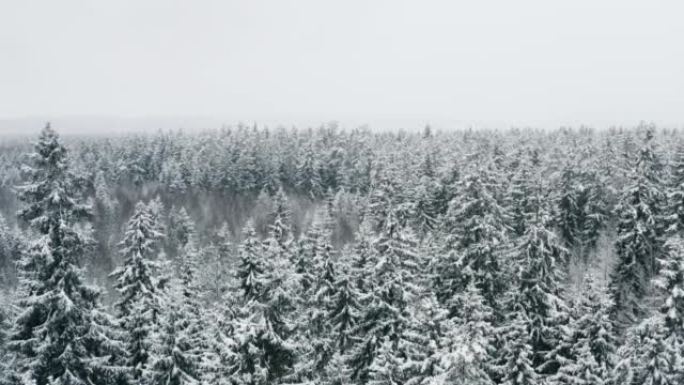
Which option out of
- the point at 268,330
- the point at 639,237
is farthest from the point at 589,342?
the point at 639,237

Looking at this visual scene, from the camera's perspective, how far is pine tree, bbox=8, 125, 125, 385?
18172 mm

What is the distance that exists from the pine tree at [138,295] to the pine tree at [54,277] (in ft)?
12.4

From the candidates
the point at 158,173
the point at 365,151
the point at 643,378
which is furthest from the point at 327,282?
the point at 158,173

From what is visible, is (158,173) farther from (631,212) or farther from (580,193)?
(631,212)

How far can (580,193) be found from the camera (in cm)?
5912

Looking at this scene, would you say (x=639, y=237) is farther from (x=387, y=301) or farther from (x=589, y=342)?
(x=387, y=301)

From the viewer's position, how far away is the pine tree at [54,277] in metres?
18.2

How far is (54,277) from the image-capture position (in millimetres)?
18438

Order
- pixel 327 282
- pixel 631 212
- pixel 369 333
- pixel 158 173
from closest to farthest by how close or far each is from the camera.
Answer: pixel 369 333
pixel 327 282
pixel 631 212
pixel 158 173

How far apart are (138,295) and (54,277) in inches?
211

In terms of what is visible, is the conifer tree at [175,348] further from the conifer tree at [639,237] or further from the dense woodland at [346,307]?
the conifer tree at [639,237]

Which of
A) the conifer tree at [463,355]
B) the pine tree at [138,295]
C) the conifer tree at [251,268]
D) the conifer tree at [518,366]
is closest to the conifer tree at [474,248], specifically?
the conifer tree at [518,366]

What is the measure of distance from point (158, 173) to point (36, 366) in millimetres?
115119

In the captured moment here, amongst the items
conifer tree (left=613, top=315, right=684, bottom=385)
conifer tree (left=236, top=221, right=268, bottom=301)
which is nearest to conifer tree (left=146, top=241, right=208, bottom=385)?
conifer tree (left=236, top=221, right=268, bottom=301)
